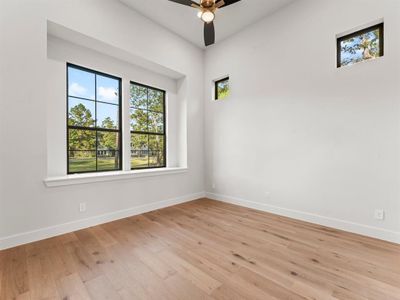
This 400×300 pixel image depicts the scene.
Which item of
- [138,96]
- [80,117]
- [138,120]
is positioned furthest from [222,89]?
[80,117]

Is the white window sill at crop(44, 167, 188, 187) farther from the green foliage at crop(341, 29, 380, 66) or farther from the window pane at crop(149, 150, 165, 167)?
the green foliage at crop(341, 29, 380, 66)

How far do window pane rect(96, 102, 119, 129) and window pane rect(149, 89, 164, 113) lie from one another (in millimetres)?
799

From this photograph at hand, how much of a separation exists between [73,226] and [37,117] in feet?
5.16

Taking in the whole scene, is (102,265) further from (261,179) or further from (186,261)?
(261,179)

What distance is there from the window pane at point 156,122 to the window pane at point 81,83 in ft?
3.95

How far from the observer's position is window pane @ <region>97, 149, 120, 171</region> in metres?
3.33

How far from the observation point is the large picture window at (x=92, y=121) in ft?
9.99

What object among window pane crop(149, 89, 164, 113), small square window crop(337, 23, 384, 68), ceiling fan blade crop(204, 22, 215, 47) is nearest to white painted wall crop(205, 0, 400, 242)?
small square window crop(337, 23, 384, 68)

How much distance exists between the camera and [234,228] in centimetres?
278

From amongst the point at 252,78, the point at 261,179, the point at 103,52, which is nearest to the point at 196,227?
the point at 261,179

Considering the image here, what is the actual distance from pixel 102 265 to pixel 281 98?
11.5ft

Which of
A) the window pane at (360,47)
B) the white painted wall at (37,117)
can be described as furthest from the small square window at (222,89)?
the window pane at (360,47)

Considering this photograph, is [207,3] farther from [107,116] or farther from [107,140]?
[107,140]

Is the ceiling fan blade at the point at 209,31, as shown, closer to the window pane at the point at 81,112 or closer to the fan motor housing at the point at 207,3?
the fan motor housing at the point at 207,3
